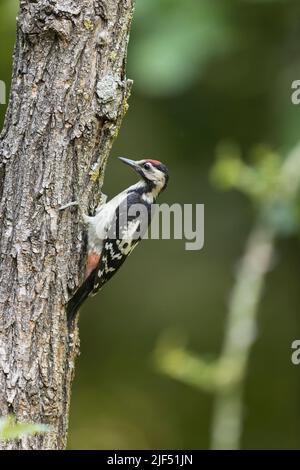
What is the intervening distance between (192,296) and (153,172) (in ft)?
9.28

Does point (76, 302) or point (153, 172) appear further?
point (153, 172)

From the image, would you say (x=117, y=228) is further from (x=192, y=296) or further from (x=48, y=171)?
(x=192, y=296)

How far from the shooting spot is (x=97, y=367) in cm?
725

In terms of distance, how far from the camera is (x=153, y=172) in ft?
14.8

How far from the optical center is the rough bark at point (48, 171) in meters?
3.21

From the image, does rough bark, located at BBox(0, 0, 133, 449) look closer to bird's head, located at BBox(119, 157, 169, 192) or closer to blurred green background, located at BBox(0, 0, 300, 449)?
bird's head, located at BBox(119, 157, 169, 192)

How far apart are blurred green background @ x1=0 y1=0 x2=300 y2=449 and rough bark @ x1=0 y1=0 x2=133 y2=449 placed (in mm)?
2986

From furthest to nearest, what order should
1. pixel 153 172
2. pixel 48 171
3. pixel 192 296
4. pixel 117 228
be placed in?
1. pixel 192 296
2. pixel 153 172
3. pixel 117 228
4. pixel 48 171

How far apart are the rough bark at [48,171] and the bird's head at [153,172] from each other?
46.1 inches

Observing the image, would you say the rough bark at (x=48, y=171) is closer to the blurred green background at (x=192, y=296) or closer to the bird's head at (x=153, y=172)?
the bird's head at (x=153, y=172)

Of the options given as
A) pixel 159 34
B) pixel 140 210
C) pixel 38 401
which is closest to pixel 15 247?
pixel 38 401

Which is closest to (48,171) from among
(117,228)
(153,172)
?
(117,228)

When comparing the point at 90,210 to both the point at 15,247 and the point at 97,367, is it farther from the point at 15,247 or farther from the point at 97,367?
the point at 97,367

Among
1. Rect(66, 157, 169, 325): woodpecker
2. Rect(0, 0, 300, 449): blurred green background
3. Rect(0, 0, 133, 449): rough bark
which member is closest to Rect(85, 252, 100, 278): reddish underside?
Rect(66, 157, 169, 325): woodpecker
